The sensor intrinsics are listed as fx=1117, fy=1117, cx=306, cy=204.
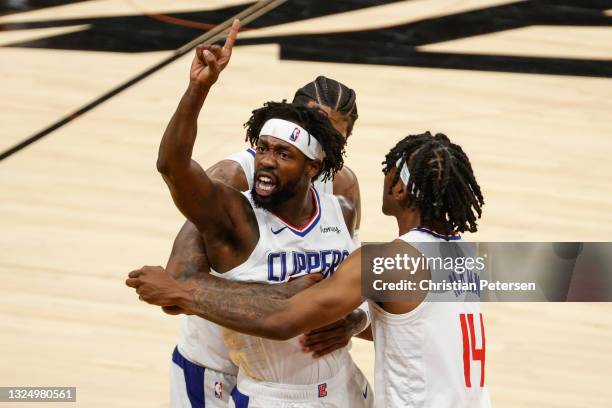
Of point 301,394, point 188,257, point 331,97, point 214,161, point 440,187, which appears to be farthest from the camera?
point 214,161

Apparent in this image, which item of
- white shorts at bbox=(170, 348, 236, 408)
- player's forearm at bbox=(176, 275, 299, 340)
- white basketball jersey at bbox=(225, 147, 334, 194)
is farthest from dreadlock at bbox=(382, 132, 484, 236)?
white shorts at bbox=(170, 348, 236, 408)

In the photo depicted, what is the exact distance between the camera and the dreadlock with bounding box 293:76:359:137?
4.13 metres

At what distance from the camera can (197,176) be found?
3.20 metres

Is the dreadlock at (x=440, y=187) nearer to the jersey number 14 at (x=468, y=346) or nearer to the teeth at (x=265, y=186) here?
the jersey number 14 at (x=468, y=346)

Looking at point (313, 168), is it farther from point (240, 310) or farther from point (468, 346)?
point (468, 346)

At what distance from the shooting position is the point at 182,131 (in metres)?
3.10

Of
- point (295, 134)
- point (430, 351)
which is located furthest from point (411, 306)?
point (295, 134)

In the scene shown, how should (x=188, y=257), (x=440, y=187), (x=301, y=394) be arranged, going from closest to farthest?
(x=440, y=187)
(x=188, y=257)
(x=301, y=394)

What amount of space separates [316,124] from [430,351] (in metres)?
0.86

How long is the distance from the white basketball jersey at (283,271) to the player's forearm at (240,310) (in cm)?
20

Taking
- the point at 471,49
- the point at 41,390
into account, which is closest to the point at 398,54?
the point at 471,49

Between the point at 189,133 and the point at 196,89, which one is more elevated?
the point at 196,89

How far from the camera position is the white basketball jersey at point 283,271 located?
3449 mm

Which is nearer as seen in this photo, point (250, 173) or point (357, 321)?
point (357, 321)
